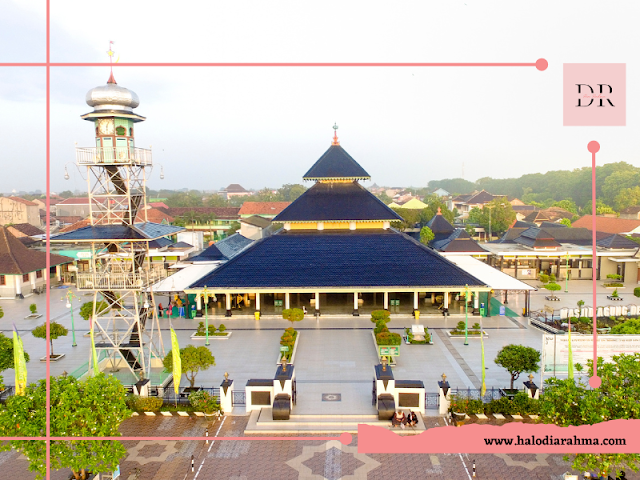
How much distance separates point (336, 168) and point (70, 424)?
Result: 96.8ft

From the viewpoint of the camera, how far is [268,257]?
113 feet

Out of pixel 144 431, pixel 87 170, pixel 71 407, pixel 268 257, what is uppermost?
pixel 87 170

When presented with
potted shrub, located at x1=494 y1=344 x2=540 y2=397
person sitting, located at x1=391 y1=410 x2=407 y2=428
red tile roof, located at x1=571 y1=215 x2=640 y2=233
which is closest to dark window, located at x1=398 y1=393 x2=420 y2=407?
person sitting, located at x1=391 y1=410 x2=407 y2=428

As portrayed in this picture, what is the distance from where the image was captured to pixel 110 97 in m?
20.5

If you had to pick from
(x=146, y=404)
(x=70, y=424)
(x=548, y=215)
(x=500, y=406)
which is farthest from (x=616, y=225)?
(x=70, y=424)

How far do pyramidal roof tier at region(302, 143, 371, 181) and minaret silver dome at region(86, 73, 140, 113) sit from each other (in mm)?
19990

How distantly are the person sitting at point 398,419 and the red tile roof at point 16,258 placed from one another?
36449 millimetres

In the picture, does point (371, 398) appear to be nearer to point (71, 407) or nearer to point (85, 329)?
point (71, 407)

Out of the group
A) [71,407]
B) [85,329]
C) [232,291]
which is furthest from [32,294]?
[71,407]

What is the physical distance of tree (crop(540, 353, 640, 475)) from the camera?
41.9ft

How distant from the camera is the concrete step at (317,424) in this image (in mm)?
18016

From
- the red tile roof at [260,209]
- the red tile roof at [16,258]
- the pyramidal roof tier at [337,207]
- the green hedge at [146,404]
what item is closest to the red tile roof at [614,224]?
the pyramidal roof tier at [337,207]

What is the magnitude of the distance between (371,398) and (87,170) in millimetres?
15916

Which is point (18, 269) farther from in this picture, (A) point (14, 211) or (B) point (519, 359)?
(A) point (14, 211)
